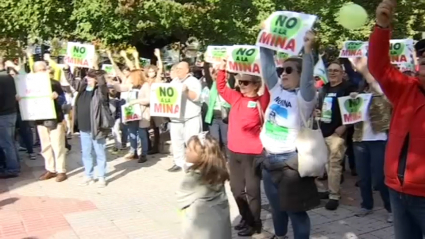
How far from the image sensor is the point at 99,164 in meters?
7.89

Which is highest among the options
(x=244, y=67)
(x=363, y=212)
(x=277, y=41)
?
(x=277, y=41)

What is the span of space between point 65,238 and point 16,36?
12107 millimetres

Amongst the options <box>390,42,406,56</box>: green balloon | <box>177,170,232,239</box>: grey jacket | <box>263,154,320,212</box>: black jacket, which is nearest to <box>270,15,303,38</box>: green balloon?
<box>263,154,320,212</box>: black jacket

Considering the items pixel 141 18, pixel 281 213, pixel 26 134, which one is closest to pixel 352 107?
pixel 281 213

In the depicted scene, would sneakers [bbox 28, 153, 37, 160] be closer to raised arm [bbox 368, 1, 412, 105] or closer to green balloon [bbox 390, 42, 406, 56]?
green balloon [bbox 390, 42, 406, 56]

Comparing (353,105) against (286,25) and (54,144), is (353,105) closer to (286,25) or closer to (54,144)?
(286,25)

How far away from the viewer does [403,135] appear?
116 inches

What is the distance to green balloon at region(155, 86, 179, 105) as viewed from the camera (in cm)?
814

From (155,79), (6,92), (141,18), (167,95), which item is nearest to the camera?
(167,95)

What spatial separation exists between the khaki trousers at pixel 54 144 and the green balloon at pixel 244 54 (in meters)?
3.56

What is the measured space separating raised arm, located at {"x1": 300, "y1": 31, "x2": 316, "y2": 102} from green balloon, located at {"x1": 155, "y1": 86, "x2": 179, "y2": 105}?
4.33m

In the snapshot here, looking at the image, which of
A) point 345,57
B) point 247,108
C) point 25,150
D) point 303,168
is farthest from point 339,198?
point 25,150

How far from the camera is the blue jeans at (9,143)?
8508mm

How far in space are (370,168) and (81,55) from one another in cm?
510
